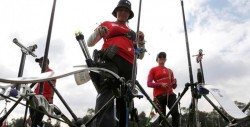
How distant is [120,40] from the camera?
317cm

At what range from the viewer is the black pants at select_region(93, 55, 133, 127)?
2471 mm

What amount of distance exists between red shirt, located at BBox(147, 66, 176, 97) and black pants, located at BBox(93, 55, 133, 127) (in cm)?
249

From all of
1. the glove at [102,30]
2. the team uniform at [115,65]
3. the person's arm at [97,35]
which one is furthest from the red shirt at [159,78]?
the glove at [102,30]

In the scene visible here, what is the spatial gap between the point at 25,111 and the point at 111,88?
0.72m

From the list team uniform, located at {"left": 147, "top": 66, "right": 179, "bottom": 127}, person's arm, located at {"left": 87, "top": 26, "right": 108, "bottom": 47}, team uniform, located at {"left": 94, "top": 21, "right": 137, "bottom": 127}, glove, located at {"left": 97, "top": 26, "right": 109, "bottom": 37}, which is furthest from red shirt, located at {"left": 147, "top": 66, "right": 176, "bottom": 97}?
glove, located at {"left": 97, "top": 26, "right": 109, "bottom": 37}

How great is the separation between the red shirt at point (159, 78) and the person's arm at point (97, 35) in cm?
242

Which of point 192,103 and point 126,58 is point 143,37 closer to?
point 126,58

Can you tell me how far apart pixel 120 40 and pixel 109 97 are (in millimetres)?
783

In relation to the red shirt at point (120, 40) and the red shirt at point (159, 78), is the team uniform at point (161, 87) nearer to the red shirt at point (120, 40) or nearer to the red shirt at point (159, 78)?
the red shirt at point (159, 78)

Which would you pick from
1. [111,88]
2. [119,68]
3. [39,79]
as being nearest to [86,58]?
[111,88]

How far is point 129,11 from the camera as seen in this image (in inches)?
137

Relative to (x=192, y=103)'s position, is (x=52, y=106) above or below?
below

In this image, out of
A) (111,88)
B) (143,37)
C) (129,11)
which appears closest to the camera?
(111,88)

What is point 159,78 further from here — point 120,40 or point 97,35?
point 97,35
